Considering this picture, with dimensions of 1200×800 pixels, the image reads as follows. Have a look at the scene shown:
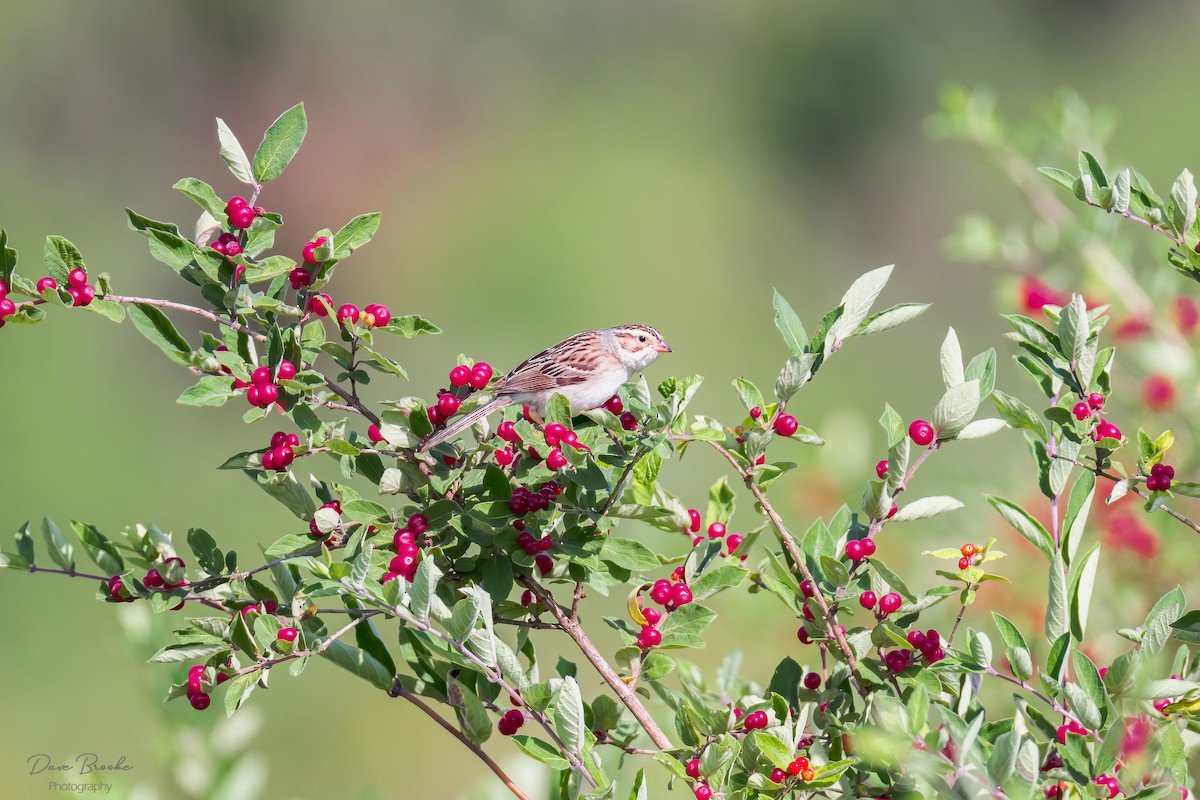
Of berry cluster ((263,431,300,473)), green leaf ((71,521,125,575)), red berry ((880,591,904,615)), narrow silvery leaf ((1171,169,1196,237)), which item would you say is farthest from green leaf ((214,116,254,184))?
narrow silvery leaf ((1171,169,1196,237))

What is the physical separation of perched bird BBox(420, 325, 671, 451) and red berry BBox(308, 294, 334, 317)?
6.78 feet

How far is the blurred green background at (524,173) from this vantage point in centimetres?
1106

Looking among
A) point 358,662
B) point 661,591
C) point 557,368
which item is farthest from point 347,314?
point 557,368

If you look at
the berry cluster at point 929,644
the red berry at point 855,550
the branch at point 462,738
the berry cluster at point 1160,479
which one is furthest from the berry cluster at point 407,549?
the berry cluster at point 1160,479

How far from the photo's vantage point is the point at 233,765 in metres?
2.54

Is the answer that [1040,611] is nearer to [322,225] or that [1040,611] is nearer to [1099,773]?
[1099,773]

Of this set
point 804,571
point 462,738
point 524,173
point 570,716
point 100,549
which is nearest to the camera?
point 570,716

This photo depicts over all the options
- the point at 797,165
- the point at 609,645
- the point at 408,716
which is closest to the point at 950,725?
the point at 609,645

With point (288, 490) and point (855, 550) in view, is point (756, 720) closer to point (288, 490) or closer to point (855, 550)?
point (855, 550)

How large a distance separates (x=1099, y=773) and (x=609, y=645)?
638 cm

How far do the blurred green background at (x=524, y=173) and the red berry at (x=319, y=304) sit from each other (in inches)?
295

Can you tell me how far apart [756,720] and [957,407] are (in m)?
0.67

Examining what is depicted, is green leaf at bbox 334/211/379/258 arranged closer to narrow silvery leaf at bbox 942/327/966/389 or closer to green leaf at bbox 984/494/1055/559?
narrow silvery leaf at bbox 942/327/966/389

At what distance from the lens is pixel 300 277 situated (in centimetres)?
224
